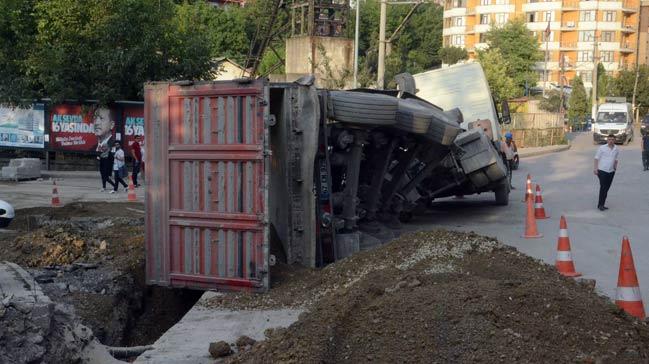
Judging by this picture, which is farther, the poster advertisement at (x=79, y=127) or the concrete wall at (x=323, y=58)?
the concrete wall at (x=323, y=58)

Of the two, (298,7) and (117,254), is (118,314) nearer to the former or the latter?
(117,254)

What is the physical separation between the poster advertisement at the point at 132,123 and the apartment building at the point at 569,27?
78119 mm

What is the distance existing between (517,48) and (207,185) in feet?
270

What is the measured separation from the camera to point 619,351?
5.21m

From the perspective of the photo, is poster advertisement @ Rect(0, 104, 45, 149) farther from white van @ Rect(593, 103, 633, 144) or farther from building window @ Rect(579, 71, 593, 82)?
building window @ Rect(579, 71, 593, 82)

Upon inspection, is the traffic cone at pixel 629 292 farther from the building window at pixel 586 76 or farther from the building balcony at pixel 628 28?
the building balcony at pixel 628 28

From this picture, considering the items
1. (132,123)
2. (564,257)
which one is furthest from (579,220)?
(132,123)

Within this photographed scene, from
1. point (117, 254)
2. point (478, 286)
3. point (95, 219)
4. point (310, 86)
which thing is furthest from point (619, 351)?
point (95, 219)

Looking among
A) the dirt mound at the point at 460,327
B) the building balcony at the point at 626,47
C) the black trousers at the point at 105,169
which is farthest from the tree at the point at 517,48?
the dirt mound at the point at 460,327

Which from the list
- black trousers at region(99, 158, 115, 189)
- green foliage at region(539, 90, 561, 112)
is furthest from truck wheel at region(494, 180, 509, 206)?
green foliage at region(539, 90, 561, 112)

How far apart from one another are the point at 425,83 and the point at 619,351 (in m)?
15.3

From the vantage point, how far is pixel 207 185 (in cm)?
814

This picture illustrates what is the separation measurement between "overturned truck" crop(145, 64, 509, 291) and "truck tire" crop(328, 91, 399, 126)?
0.04ft

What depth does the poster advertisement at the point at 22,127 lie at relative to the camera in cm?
2597
